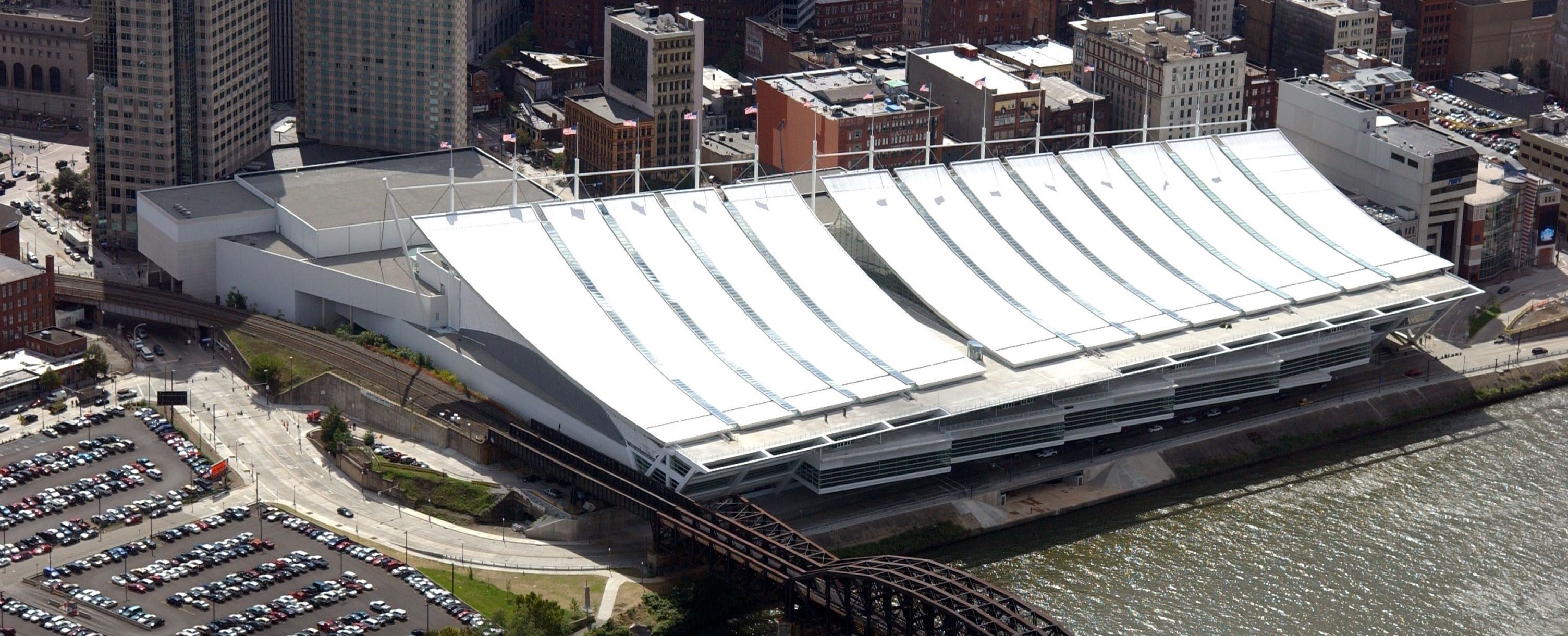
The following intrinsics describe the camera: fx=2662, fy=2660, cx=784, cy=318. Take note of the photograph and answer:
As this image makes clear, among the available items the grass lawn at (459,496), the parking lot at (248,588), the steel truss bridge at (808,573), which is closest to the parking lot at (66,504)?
the parking lot at (248,588)

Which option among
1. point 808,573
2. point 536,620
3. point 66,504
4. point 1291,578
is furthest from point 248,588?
point 1291,578

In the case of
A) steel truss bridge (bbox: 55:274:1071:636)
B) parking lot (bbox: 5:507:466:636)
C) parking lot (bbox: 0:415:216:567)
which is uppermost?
steel truss bridge (bbox: 55:274:1071:636)

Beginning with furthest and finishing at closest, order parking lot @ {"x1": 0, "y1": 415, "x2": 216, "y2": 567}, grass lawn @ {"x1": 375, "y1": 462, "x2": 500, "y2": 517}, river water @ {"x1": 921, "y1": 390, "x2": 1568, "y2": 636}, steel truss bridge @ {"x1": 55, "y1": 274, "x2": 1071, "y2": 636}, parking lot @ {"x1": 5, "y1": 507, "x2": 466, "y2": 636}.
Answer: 1. grass lawn @ {"x1": 375, "y1": 462, "x2": 500, "y2": 517}
2. parking lot @ {"x1": 0, "y1": 415, "x2": 216, "y2": 567}
3. river water @ {"x1": 921, "y1": 390, "x2": 1568, "y2": 636}
4. parking lot @ {"x1": 5, "y1": 507, "x2": 466, "y2": 636}
5. steel truss bridge @ {"x1": 55, "y1": 274, "x2": 1071, "y2": 636}

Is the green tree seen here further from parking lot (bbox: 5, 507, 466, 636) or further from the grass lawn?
the grass lawn

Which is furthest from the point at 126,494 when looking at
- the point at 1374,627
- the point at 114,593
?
the point at 1374,627

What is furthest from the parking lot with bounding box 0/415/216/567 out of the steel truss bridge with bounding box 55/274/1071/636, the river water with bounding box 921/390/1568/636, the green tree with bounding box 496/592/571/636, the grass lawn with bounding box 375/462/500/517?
the river water with bounding box 921/390/1568/636

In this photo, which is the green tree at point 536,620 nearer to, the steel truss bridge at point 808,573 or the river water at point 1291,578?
the steel truss bridge at point 808,573

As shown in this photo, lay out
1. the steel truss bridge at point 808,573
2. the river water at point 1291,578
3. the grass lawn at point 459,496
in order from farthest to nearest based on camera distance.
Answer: the grass lawn at point 459,496
the river water at point 1291,578
the steel truss bridge at point 808,573
